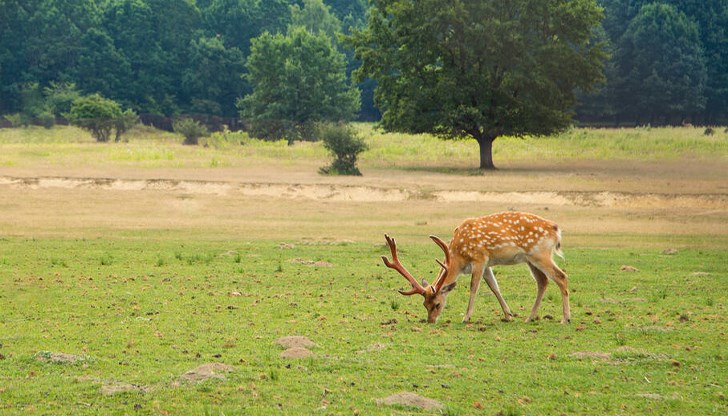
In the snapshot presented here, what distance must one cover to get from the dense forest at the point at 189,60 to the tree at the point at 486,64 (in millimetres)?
56401

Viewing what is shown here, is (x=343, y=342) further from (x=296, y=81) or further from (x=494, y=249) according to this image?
(x=296, y=81)

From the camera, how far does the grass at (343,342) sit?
10211 mm

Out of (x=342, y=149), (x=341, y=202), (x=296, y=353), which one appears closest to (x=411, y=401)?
(x=296, y=353)

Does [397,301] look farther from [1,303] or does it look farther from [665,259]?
[665,259]

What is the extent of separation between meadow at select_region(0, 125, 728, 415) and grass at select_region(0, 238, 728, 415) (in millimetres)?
45

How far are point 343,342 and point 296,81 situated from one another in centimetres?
8430

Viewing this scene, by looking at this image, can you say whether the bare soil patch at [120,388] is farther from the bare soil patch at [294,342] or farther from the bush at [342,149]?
the bush at [342,149]

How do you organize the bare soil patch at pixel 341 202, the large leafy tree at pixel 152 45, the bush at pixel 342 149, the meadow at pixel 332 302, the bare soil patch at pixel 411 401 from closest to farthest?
the bare soil patch at pixel 411 401 < the meadow at pixel 332 302 < the bare soil patch at pixel 341 202 < the bush at pixel 342 149 < the large leafy tree at pixel 152 45

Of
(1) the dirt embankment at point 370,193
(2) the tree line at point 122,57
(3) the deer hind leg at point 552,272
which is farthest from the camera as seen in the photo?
(2) the tree line at point 122,57

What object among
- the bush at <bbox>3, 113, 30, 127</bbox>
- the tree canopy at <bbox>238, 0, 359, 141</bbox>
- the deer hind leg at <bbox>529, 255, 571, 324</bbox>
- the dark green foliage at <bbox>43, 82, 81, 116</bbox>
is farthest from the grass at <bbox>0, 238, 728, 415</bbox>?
the dark green foliage at <bbox>43, 82, 81, 116</bbox>

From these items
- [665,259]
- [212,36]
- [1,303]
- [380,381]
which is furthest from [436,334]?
[212,36]

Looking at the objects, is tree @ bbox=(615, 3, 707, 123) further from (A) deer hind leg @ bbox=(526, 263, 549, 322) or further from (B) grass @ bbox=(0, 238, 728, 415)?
(A) deer hind leg @ bbox=(526, 263, 549, 322)

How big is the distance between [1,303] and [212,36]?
124 m

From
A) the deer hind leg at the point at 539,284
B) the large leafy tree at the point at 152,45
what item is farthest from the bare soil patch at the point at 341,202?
the large leafy tree at the point at 152,45
